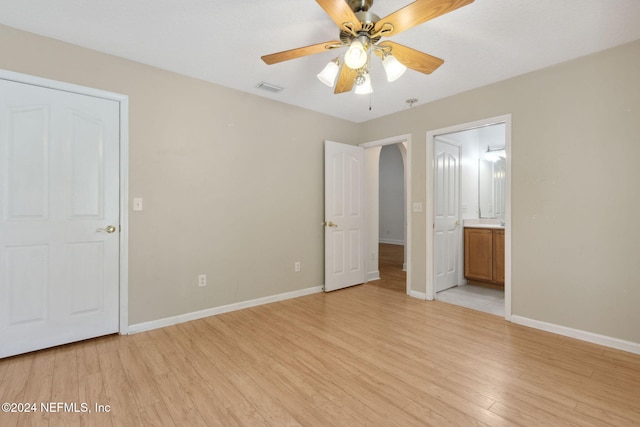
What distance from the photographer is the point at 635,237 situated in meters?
2.42

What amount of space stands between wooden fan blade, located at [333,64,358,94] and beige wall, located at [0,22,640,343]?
4.81 ft

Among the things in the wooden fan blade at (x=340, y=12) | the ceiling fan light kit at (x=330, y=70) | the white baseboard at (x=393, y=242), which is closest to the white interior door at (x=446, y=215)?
the ceiling fan light kit at (x=330, y=70)

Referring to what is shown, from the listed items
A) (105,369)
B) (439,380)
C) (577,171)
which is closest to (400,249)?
(577,171)

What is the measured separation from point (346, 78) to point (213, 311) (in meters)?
2.66

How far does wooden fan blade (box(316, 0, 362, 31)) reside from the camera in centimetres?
158

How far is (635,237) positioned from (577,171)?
674mm

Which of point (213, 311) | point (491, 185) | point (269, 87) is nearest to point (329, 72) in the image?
point (269, 87)

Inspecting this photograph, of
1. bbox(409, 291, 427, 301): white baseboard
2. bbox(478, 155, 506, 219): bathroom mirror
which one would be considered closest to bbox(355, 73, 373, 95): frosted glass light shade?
bbox(409, 291, 427, 301): white baseboard

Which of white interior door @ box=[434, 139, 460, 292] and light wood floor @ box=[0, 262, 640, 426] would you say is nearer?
light wood floor @ box=[0, 262, 640, 426]

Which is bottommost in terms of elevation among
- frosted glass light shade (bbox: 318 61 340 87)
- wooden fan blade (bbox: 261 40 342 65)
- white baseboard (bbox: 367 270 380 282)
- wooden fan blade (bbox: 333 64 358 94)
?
white baseboard (bbox: 367 270 380 282)

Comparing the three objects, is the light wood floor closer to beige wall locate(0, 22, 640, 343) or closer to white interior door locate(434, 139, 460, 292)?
beige wall locate(0, 22, 640, 343)

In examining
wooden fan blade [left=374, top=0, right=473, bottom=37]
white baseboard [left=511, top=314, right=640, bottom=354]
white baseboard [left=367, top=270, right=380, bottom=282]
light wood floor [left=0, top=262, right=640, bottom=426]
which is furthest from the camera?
white baseboard [left=367, top=270, right=380, bottom=282]

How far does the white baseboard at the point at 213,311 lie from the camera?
2.84 meters

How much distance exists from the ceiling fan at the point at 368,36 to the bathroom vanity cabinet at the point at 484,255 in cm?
301
